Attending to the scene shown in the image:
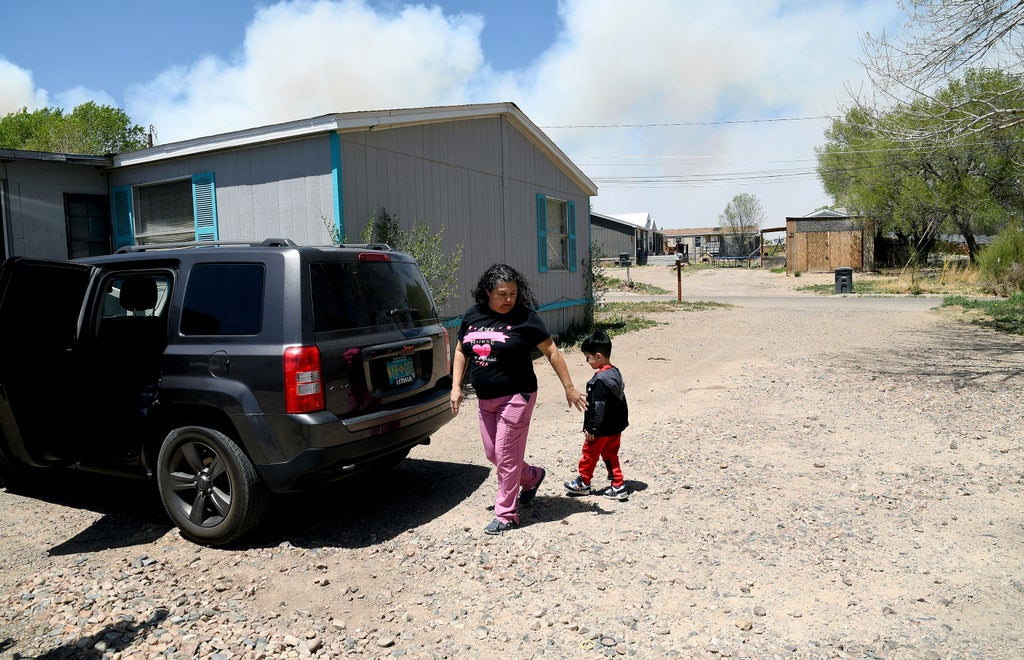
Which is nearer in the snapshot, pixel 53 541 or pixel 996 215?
pixel 53 541

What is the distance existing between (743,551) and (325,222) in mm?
6178

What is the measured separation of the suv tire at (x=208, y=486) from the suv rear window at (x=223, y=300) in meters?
0.60

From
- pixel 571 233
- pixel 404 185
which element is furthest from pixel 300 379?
pixel 571 233

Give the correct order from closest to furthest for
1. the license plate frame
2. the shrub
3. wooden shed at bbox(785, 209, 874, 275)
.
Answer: the license plate frame, the shrub, wooden shed at bbox(785, 209, 874, 275)

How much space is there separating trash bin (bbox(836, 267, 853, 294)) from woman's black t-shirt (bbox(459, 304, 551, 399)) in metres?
22.5

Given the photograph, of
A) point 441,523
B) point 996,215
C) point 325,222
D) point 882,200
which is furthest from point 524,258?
point 882,200

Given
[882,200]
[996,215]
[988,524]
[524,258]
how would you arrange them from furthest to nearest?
[882,200] < [996,215] < [524,258] < [988,524]

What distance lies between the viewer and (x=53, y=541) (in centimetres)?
450

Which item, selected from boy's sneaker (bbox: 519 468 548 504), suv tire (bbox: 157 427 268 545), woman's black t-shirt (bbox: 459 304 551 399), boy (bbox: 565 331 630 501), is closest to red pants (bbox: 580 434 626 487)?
boy (bbox: 565 331 630 501)

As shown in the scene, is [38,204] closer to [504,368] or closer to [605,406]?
[504,368]

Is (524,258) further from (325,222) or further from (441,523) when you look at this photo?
(441,523)

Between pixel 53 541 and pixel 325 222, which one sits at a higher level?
pixel 325 222

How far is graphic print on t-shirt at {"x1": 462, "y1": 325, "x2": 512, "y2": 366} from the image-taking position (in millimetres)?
4398

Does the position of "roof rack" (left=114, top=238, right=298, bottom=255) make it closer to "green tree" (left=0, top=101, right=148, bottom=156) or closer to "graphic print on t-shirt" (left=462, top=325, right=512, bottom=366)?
"graphic print on t-shirt" (left=462, top=325, right=512, bottom=366)
